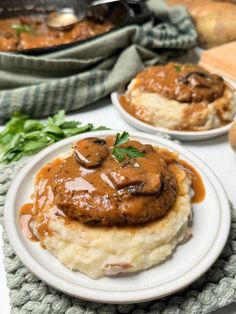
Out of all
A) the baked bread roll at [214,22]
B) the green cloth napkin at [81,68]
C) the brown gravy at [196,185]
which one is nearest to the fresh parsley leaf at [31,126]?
the green cloth napkin at [81,68]

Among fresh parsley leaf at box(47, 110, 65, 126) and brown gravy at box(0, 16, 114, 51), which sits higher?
brown gravy at box(0, 16, 114, 51)

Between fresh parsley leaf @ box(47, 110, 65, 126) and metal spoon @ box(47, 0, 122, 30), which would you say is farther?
metal spoon @ box(47, 0, 122, 30)

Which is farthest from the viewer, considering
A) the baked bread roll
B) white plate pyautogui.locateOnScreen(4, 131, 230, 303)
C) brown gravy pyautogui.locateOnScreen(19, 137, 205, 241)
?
the baked bread roll

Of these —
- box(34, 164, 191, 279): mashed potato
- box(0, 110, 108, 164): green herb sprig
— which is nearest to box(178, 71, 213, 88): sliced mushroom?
box(0, 110, 108, 164): green herb sprig

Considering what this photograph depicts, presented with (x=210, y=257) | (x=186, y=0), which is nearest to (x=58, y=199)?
(x=210, y=257)

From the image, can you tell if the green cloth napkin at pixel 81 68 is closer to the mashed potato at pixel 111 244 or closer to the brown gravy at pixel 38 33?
the brown gravy at pixel 38 33

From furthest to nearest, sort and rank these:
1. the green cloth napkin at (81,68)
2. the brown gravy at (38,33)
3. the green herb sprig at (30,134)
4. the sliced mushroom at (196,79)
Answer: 1. the brown gravy at (38,33)
2. the green cloth napkin at (81,68)
3. the sliced mushroom at (196,79)
4. the green herb sprig at (30,134)

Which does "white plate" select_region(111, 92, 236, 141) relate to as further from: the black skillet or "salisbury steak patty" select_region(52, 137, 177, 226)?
the black skillet
